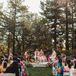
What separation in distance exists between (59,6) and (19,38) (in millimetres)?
9095

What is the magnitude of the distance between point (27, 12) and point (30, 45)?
5901mm

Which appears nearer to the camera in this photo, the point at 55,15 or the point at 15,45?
the point at 55,15

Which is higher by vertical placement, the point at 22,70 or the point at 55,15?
the point at 55,15

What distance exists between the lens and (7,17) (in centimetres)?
6153

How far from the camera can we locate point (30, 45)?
65.6 metres

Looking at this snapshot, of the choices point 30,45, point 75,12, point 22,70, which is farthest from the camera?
point 30,45

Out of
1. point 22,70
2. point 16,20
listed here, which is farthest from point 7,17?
point 22,70

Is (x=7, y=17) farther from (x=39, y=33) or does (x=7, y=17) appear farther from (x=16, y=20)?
(x=39, y=33)

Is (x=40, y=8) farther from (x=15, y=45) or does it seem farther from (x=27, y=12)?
(x=15, y=45)

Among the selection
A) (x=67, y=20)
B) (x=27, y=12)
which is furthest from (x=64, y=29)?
(x=27, y=12)

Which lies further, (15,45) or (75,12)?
(15,45)

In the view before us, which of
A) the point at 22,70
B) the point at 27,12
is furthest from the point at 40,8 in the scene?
the point at 22,70

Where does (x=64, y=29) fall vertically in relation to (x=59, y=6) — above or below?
below

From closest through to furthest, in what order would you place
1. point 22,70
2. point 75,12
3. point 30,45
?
point 22,70, point 75,12, point 30,45
